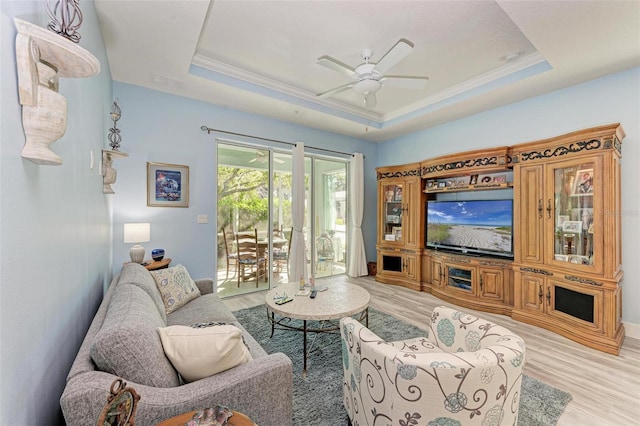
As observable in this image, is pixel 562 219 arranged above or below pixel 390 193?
below

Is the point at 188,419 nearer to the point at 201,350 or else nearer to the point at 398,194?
the point at 201,350

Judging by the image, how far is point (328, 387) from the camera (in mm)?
2021

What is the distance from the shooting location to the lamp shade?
9.85ft

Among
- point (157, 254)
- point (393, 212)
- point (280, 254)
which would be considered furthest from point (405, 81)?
point (157, 254)

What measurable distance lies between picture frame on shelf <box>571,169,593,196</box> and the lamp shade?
185 inches

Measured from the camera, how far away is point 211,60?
307 cm

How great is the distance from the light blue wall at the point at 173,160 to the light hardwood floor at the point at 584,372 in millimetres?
2813

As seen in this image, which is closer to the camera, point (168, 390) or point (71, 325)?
point (168, 390)

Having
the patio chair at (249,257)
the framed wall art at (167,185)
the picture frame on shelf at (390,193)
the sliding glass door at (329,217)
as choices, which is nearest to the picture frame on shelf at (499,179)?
the picture frame on shelf at (390,193)

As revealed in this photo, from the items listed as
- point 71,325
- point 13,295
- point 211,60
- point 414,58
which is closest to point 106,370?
point 13,295

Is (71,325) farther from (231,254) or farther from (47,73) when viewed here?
A: (231,254)

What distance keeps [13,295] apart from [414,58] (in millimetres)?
3582

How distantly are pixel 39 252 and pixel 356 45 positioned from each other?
9.72ft

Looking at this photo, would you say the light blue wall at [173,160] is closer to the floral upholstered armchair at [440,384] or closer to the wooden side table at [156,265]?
the wooden side table at [156,265]
